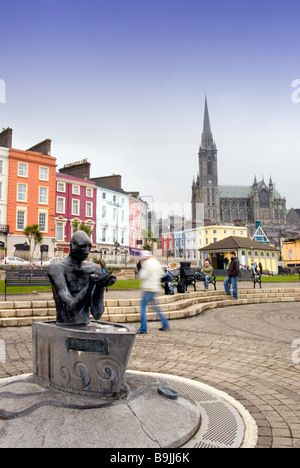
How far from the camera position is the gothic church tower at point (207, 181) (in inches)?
5408

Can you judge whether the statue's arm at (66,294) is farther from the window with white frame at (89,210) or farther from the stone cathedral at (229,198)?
the stone cathedral at (229,198)

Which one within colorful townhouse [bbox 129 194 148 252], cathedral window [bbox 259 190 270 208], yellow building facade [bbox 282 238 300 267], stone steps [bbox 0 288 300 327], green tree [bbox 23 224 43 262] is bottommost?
stone steps [bbox 0 288 300 327]

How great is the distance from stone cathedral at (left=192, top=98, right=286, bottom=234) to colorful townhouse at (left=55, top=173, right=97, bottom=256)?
92.9 metres

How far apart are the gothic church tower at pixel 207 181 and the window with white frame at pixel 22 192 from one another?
338 ft

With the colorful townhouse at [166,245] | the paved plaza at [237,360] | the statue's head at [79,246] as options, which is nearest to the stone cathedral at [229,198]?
the colorful townhouse at [166,245]

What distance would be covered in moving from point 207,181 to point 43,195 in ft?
369

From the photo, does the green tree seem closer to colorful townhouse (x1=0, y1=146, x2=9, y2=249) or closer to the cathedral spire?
colorful townhouse (x1=0, y1=146, x2=9, y2=249)

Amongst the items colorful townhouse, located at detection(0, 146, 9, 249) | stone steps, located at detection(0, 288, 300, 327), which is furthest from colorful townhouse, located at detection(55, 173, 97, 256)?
stone steps, located at detection(0, 288, 300, 327)

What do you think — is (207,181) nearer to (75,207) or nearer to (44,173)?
(75,207)

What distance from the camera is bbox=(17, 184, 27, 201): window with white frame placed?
125 ft

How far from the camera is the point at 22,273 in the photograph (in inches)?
569

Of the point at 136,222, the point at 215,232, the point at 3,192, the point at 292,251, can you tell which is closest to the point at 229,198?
the point at 215,232

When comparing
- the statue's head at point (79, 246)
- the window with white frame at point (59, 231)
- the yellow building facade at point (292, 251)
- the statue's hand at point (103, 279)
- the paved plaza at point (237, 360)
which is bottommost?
the paved plaza at point (237, 360)
